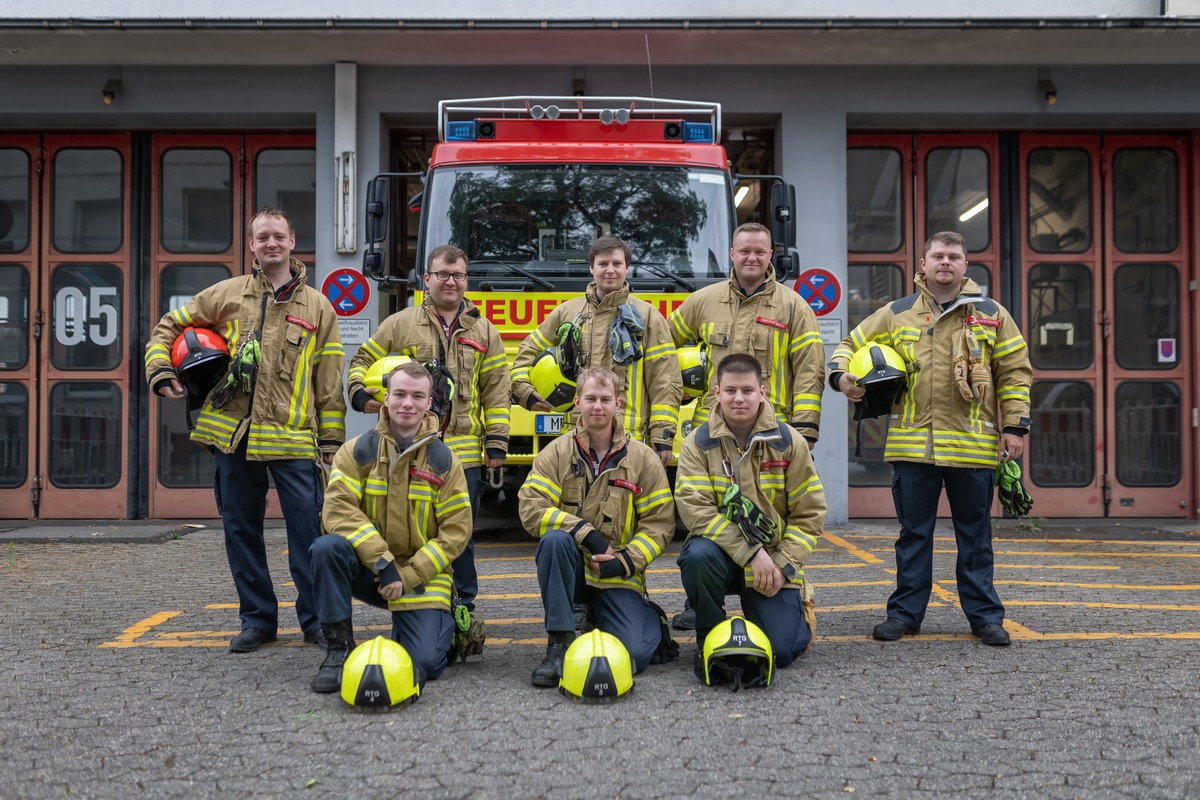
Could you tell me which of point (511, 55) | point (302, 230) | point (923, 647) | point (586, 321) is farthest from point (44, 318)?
point (923, 647)

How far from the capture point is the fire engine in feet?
24.4

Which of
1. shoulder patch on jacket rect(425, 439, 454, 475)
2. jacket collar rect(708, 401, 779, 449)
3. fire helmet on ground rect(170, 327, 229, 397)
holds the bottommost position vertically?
shoulder patch on jacket rect(425, 439, 454, 475)

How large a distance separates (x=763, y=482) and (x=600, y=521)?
0.73 metres

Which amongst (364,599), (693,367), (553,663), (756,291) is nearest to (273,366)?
(364,599)

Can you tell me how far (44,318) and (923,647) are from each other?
9701 millimetres

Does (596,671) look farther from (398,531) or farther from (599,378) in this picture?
(599,378)

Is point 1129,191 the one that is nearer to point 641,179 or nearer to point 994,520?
point 994,520

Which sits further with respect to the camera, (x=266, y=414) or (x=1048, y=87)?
(x=1048, y=87)

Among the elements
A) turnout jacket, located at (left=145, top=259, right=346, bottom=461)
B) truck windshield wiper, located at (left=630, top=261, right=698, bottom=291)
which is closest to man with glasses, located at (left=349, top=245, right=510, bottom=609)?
turnout jacket, located at (left=145, top=259, right=346, bottom=461)

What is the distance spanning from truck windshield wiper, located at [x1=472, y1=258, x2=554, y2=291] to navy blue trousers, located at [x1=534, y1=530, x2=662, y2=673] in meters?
3.40

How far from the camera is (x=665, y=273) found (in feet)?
24.5

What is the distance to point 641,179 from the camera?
7.77 m

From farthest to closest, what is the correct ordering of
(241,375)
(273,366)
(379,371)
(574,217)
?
(574,217)
(379,371)
(273,366)
(241,375)

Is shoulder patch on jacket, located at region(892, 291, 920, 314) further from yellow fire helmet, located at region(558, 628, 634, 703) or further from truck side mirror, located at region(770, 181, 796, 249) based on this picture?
truck side mirror, located at region(770, 181, 796, 249)
